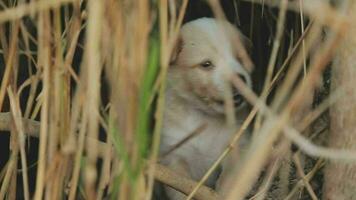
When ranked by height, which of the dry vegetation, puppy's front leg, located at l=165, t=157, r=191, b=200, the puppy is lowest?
puppy's front leg, located at l=165, t=157, r=191, b=200

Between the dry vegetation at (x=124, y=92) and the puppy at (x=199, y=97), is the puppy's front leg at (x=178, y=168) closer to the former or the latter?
the puppy at (x=199, y=97)

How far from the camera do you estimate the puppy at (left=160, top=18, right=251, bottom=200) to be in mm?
3234

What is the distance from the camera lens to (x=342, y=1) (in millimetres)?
2123

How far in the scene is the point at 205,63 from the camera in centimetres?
328

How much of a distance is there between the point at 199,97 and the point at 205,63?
150 millimetres

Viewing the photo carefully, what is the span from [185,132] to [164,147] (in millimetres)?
111

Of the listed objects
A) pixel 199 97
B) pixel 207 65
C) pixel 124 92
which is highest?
pixel 124 92

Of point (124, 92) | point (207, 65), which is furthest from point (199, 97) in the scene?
point (124, 92)

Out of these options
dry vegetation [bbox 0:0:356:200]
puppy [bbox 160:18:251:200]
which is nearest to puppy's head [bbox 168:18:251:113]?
puppy [bbox 160:18:251:200]

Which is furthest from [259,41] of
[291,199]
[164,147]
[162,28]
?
[162,28]

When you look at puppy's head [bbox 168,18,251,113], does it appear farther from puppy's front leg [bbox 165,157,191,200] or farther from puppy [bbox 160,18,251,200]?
puppy's front leg [bbox 165,157,191,200]

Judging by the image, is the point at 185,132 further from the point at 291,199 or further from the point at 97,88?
the point at 97,88

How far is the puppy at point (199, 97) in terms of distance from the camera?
10.6ft

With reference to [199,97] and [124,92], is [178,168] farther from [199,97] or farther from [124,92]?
[124,92]
